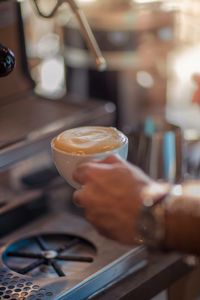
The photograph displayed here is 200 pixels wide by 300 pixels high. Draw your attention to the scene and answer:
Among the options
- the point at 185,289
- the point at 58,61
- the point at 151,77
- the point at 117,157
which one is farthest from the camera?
the point at 58,61

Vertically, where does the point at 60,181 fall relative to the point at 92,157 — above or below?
below

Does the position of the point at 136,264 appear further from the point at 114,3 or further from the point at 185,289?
the point at 114,3

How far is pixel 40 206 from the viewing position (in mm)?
1173

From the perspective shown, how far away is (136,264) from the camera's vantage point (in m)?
1.02

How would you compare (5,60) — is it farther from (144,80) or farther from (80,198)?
(144,80)

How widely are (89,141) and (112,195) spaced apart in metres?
0.11

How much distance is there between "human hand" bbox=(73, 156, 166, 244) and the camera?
2.60 ft

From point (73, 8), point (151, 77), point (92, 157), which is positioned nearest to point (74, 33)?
point (151, 77)

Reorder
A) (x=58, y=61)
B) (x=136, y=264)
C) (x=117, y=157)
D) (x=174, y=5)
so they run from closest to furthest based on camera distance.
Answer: (x=117, y=157)
(x=136, y=264)
(x=174, y=5)
(x=58, y=61)

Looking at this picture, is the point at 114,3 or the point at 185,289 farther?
the point at 114,3

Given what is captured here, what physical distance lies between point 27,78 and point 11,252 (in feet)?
1.06

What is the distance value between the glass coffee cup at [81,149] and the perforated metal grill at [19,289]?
156 millimetres

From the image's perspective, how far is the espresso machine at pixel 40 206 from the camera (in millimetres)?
947

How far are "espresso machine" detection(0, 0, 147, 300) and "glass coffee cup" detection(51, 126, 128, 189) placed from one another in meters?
0.14
